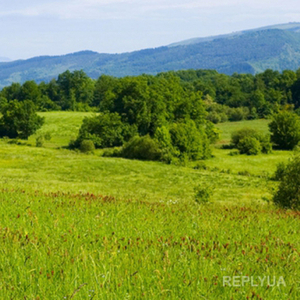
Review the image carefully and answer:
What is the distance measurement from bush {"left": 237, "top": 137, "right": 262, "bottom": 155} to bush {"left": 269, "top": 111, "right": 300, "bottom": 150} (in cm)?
1037

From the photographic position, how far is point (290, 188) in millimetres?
16703

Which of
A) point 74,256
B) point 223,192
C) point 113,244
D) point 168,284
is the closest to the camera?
point 168,284

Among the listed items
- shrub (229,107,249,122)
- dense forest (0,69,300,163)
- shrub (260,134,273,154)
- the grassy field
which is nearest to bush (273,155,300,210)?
the grassy field

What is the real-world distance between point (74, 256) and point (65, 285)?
2.81 feet

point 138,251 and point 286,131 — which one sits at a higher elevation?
point 138,251

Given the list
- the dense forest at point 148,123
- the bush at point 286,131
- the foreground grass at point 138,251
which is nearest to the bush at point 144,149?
the dense forest at point 148,123

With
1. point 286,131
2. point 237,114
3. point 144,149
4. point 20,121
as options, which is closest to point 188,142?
point 144,149

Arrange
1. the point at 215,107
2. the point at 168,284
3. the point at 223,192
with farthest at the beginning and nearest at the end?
1. the point at 215,107
2. the point at 223,192
3. the point at 168,284

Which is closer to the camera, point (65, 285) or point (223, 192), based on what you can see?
point (65, 285)

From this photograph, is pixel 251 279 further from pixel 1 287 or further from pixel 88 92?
pixel 88 92

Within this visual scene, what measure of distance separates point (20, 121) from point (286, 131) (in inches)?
2476

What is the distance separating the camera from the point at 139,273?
170 inches

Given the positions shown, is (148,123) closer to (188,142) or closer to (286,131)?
(188,142)

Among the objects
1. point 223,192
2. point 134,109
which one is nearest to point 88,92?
point 134,109
